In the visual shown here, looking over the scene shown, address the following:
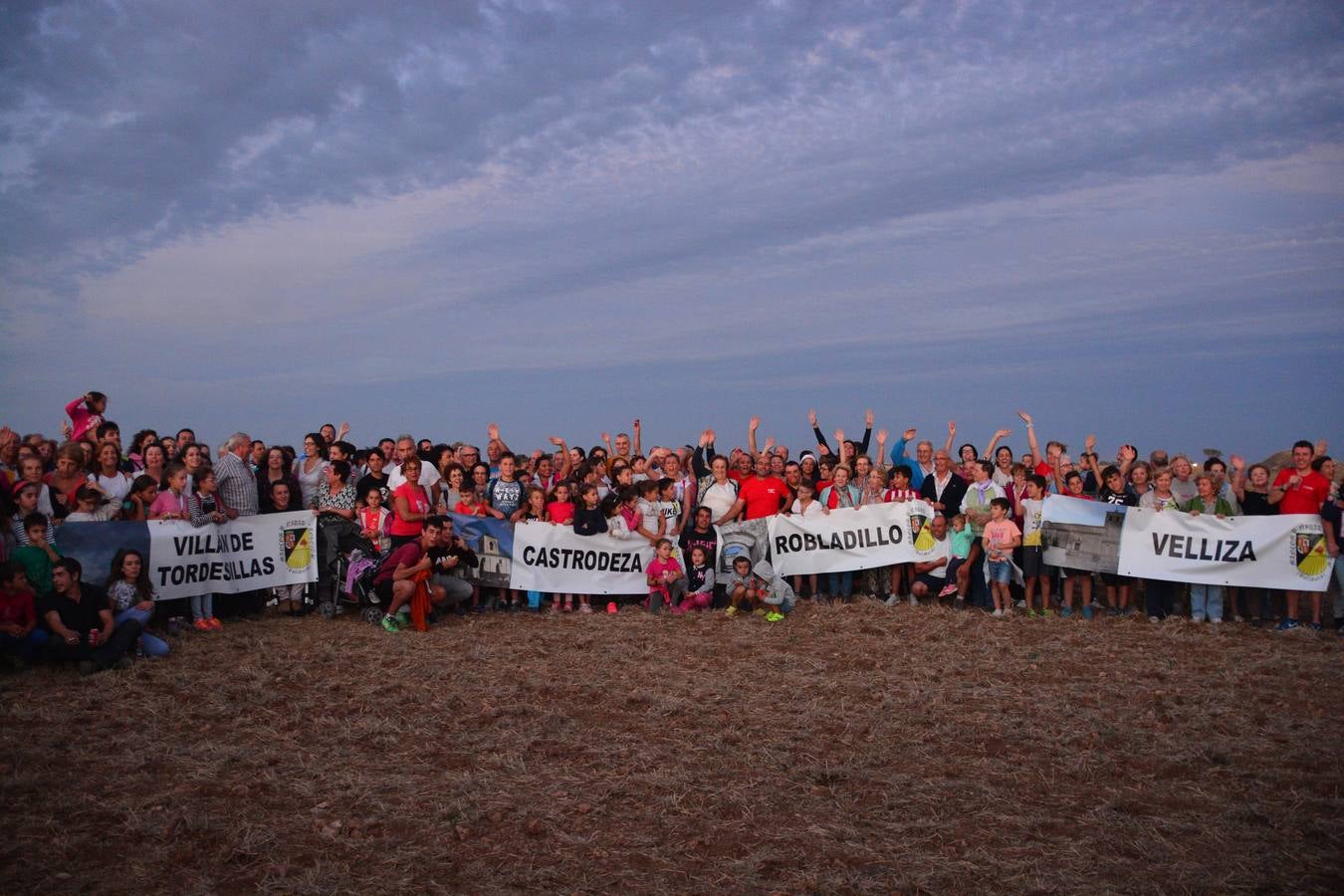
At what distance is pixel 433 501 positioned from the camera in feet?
39.4

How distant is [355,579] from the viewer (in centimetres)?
1088

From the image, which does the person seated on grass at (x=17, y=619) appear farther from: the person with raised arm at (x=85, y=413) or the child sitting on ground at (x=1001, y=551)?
the child sitting on ground at (x=1001, y=551)

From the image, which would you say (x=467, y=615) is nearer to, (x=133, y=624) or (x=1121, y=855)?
(x=133, y=624)

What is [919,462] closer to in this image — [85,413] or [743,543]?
[743,543]

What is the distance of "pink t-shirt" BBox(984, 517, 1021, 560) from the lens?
439 inches

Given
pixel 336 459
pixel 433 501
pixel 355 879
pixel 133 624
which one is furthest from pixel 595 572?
pixel 355 879

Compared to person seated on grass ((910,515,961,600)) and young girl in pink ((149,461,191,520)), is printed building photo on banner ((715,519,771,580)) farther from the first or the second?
young girl in pink ((149,461,191,520))

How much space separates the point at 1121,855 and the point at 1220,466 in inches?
319

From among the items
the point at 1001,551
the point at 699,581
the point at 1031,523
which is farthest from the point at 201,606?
the point at 1031,523

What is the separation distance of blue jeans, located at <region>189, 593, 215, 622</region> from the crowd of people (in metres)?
0.02

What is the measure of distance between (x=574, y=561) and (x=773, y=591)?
2.44 meters

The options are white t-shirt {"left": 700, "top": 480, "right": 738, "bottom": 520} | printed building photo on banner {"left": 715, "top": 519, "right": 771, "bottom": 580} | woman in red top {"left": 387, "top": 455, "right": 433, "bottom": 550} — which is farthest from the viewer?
white t-shirt {"left": 700, "top": 480, "right": 738, "bottom": 520}

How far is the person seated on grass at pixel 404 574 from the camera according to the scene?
34.0ft

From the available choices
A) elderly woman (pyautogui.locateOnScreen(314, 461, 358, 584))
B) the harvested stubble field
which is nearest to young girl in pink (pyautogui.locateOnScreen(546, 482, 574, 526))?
elderly woman (pyautogui.locateOnScreen(314, 461, 358, 584))
